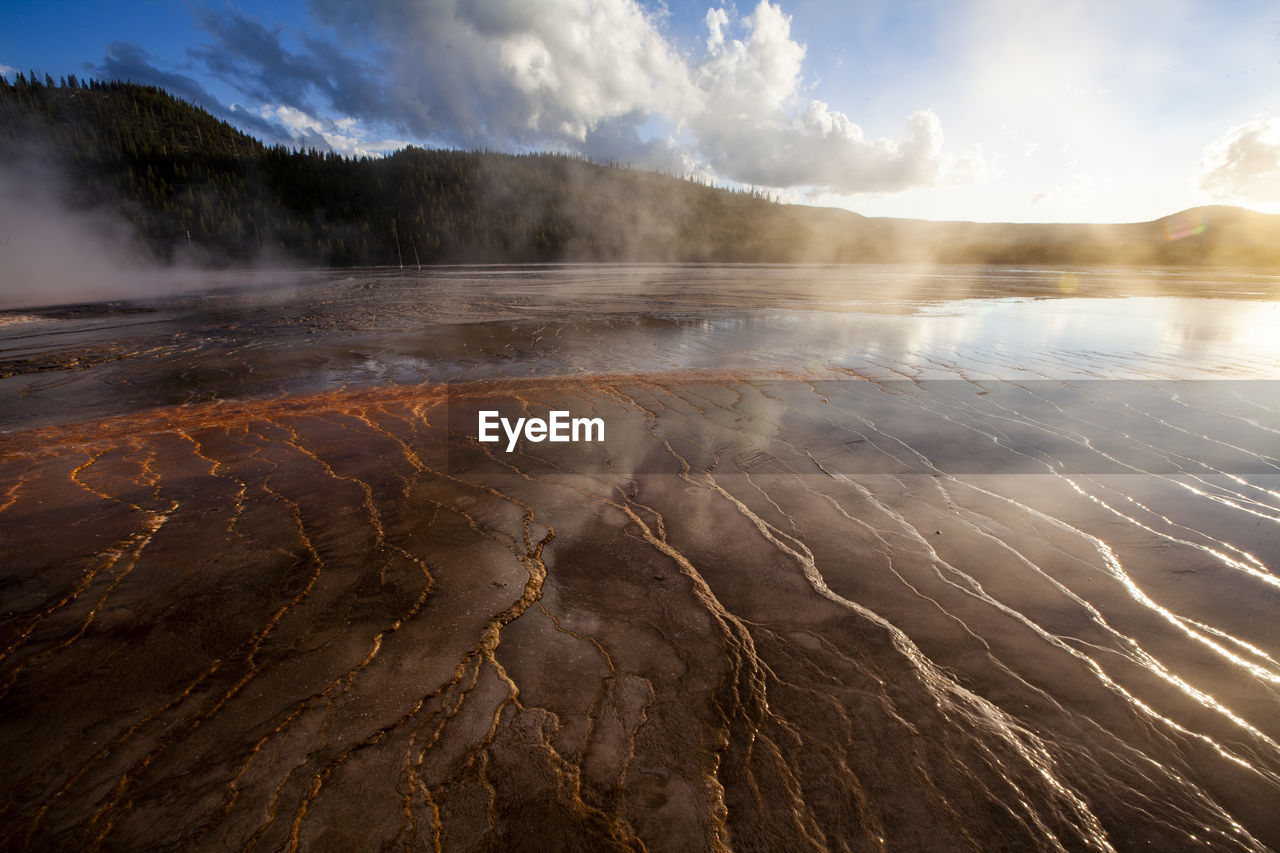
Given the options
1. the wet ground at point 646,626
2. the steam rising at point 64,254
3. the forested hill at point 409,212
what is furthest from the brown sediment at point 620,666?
the forested hill at point 409,212

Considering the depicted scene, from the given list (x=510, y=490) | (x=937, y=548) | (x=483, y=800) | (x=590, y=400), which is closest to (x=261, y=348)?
(x=590, y=400)

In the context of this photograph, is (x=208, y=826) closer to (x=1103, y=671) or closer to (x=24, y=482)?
(x=1103, y=671)

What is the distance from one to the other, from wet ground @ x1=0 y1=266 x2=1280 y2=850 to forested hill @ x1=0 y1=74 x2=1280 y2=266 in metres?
61.6

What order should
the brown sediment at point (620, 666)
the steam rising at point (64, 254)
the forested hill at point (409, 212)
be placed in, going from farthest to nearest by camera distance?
1. the forested hill at point (409, 212)
2. the steam rising at point (64, 254)
3. the brown sediment at point (620, 666)

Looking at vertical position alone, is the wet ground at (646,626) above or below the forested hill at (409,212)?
below

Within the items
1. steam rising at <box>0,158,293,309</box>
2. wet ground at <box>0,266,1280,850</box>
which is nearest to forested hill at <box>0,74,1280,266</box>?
steam rising at <box>0,158,293,309</box>

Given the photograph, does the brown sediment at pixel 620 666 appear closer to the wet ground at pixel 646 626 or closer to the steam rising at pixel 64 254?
the wet ground at pixel 646 626

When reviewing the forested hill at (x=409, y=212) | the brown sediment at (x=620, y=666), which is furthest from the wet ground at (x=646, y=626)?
the forested hill at (x=409, y=212)

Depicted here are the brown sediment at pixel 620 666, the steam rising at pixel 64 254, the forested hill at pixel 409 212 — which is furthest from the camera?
the forested hill at pixel 409 212

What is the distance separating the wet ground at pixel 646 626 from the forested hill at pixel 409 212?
61.6 metres

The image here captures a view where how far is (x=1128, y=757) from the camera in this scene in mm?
1931

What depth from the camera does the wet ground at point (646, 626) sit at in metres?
1.76

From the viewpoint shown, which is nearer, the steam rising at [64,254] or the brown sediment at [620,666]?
the brown sediment at [620,666]

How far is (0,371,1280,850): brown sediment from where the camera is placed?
174 cm
